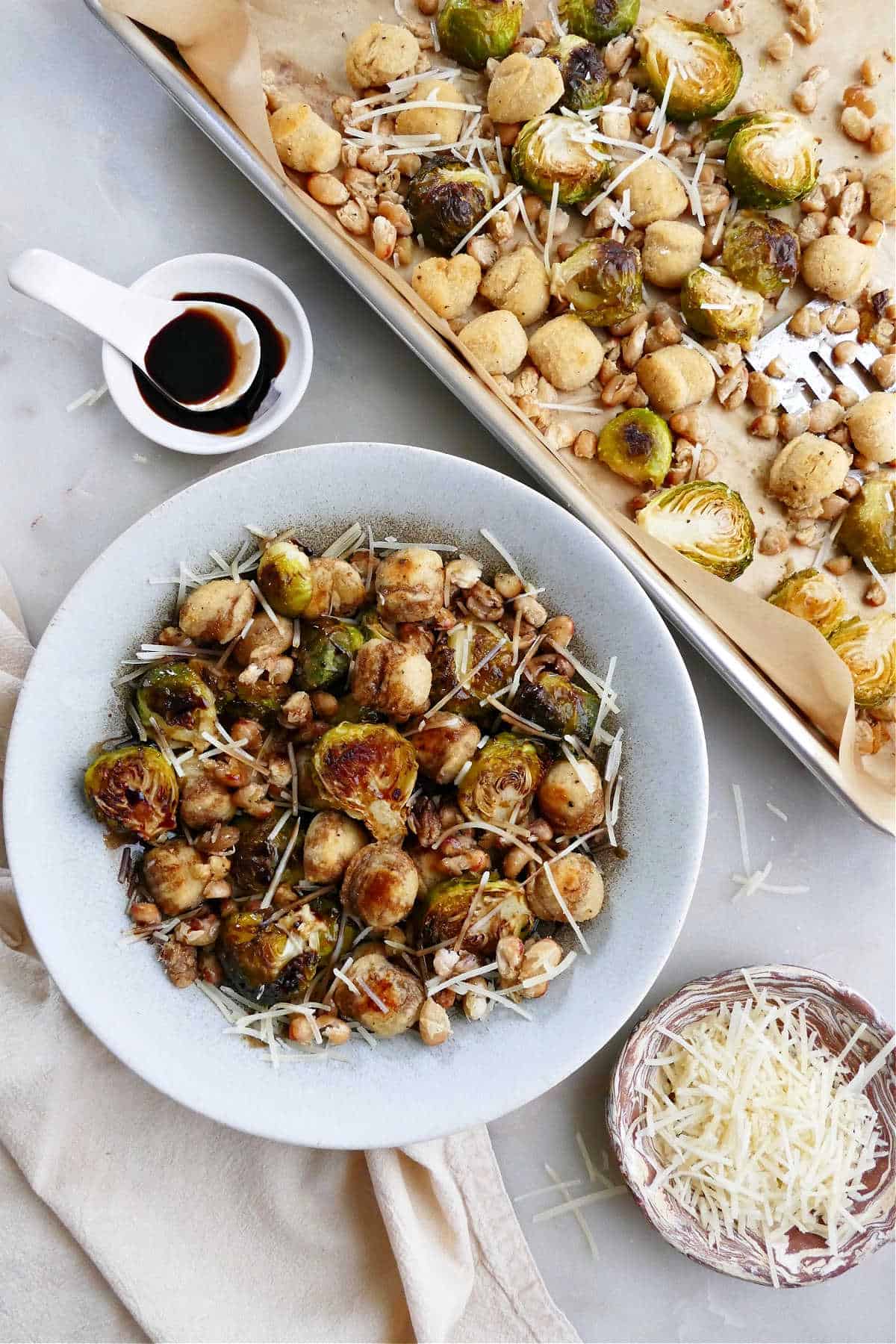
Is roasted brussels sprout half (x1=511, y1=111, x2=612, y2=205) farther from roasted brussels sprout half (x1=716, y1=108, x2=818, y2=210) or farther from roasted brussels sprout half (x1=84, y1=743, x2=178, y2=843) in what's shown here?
roasted brussels sprout half (x1=84, y1=743, x2=178, y2=843)

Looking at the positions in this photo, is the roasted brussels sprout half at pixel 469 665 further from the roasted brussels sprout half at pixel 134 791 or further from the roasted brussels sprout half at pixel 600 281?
the roasted brussels sprout half at pixel 600 281

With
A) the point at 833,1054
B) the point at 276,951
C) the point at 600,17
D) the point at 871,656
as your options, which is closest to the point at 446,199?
the point at 600,17

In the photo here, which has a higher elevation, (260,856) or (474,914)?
(260,856)

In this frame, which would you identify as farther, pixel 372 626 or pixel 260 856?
pixel 372 626

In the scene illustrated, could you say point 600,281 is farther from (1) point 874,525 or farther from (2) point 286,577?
(2) point 286,577

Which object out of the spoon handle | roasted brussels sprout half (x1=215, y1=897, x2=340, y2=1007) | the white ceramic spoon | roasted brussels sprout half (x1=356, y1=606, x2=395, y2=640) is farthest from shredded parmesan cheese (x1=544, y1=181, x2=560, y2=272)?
roasted brussels sprout half (x1=215, y1=897, x2=340, y2=1007)

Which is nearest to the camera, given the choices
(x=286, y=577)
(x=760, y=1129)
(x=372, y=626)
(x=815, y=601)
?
(x=286, y=577)
